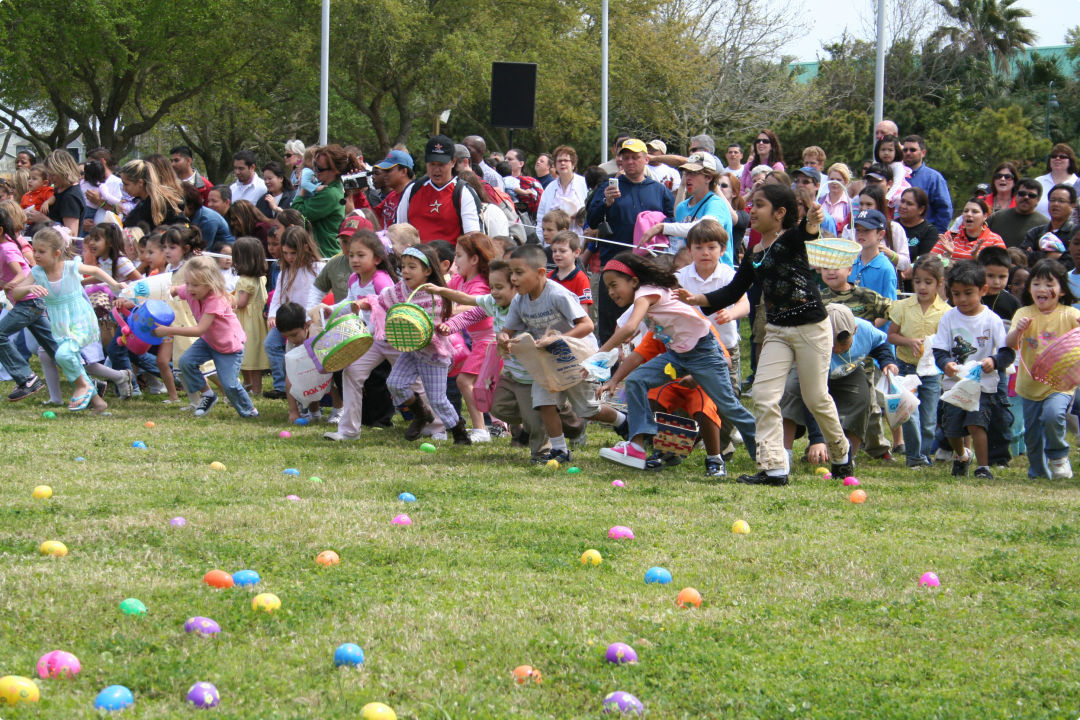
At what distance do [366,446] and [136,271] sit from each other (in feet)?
13.5

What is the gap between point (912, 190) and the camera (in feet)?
36.2

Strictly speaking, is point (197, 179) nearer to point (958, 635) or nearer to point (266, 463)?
point (266, 463)

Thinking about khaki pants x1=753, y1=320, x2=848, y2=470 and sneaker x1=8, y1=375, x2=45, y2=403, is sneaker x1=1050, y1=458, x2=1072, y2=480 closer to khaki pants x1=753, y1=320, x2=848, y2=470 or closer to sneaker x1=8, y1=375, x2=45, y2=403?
khaki pants x1=753, y1=320, x2=848, y2=470

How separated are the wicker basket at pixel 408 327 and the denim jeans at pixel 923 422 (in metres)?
3.70

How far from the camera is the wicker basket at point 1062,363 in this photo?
765 cm

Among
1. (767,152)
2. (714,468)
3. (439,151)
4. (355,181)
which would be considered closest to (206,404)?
(355,181)

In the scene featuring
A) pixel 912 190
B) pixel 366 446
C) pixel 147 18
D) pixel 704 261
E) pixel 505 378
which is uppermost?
pixel 147 18

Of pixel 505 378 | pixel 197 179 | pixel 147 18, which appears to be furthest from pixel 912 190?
pixel 147 18

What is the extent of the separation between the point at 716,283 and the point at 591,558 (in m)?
3.56

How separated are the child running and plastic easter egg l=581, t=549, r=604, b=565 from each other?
14.1 feet

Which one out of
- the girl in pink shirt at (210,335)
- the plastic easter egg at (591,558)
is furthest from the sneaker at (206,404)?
the plastic easter egg at (591,558)

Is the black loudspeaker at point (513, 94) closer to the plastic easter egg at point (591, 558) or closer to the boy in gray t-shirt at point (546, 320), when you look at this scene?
the boy in gray t-shirt at point (546, 320)

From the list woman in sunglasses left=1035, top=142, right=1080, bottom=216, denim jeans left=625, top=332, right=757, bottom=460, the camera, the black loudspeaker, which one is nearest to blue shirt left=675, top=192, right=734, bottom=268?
denim jeans left=625, top=332, right=757, bottom=460

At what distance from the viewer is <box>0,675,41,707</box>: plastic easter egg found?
3.48 metres
